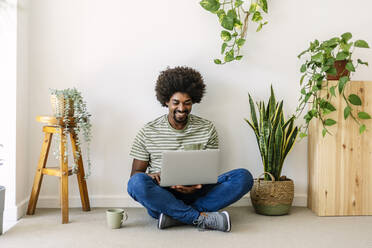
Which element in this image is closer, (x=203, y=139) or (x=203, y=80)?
(x=203, y=139)

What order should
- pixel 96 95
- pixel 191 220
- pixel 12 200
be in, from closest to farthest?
pixel 191 220 → pixel 12 200 → pixel 96 95

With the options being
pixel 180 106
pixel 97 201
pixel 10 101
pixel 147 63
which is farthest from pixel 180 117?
pixel 10 101

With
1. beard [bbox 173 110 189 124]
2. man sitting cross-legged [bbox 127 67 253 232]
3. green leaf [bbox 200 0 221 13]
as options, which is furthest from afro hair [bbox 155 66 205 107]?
green leaf [bbox 200 0 221 13]

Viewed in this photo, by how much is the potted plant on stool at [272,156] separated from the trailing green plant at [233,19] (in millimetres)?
426

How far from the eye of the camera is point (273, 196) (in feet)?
8.86

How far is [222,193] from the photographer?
2502mm

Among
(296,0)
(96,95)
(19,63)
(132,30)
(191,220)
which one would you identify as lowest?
(191,220)

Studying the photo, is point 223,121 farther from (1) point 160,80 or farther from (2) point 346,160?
(2) point 346,160

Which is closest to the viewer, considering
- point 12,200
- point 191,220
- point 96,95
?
point 191,220

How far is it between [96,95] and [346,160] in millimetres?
1939

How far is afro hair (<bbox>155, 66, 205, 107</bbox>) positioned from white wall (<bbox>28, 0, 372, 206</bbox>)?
223mm

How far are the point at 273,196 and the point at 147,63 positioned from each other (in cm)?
139

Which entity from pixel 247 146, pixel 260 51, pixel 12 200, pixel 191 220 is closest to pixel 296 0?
pixel 260 51

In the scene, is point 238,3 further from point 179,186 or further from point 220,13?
point 179,186
